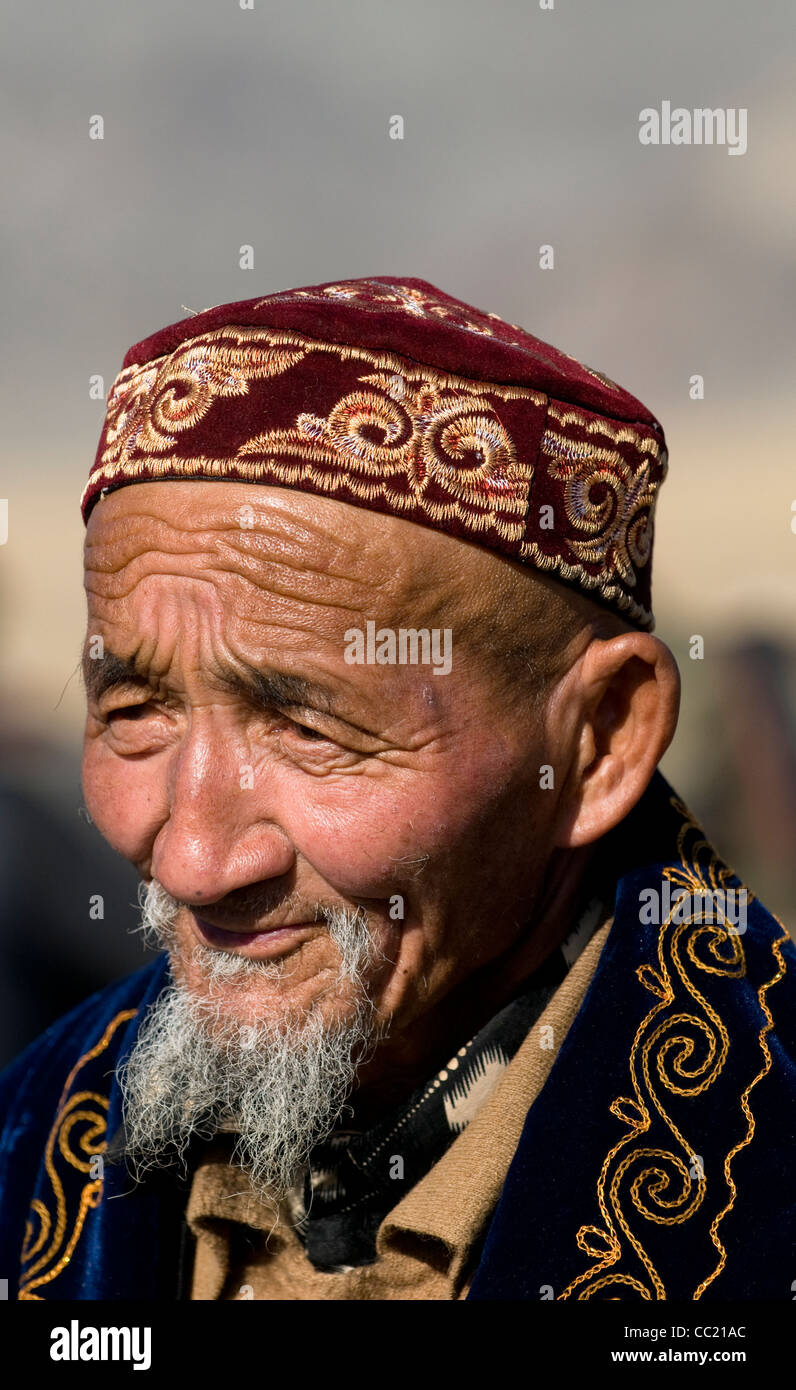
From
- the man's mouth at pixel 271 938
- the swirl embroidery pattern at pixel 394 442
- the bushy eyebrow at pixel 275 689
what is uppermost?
the swirl embroidery pattern at pixel 394 442

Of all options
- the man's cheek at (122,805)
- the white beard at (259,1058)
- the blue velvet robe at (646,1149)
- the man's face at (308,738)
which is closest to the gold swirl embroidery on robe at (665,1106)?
the blue velvet robe at (646,1149)

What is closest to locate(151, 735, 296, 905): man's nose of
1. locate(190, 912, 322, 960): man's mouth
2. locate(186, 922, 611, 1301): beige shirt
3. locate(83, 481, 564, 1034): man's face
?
locate(83, 481, 564, 1034): man's face

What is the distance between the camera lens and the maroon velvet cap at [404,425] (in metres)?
1.83

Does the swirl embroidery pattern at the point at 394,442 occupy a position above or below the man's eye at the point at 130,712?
above

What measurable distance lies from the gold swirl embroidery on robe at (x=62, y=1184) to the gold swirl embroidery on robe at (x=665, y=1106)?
1.02 metres

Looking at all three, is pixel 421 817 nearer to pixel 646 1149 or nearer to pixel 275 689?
pixel 275 689

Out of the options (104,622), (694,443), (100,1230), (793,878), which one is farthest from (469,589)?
(793,878)

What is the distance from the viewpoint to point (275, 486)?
1.83 m

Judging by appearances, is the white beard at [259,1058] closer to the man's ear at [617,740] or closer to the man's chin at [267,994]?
the man's chin at [267,994]

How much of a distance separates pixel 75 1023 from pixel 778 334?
4.16 meters

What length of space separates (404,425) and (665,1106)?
3.73 feet

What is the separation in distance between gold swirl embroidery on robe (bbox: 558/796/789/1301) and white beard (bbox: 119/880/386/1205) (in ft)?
1.42

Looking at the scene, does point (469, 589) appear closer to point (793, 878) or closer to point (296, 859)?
point (296, 859)

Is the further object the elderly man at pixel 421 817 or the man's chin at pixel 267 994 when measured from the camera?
the man's chin at pixel 267 994
